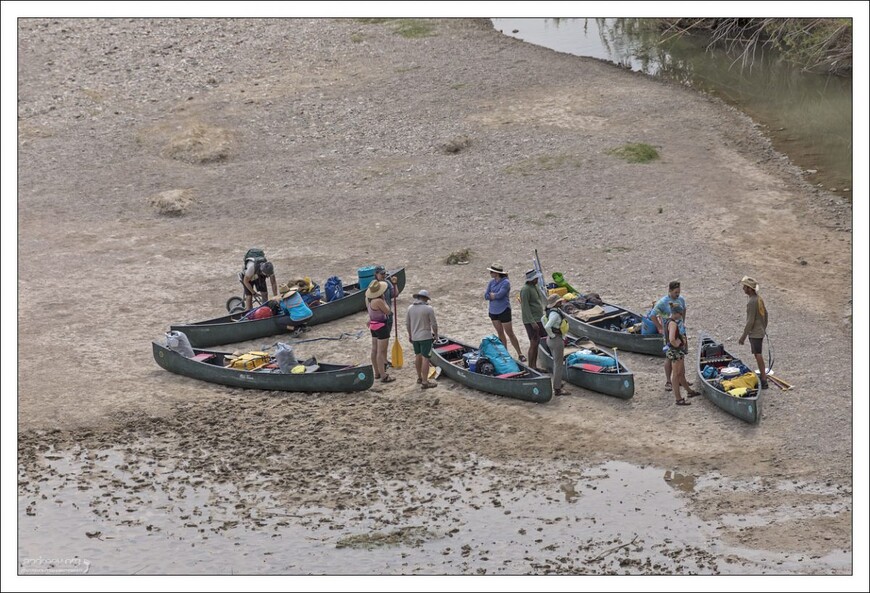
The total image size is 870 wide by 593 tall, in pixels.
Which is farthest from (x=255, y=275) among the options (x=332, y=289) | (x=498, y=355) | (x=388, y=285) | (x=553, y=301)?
(x=553, y=301)

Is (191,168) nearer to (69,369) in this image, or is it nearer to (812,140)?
(69,369)

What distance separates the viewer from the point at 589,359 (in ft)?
61.8

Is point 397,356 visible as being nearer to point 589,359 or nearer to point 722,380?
point 589,359

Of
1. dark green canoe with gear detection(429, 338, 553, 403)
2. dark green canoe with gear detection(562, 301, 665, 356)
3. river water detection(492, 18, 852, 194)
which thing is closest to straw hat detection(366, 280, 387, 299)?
dark green canoe with gear detection(429, 338, 553, 403)

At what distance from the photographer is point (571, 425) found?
1764 cm

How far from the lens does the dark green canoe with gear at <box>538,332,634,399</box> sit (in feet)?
59.6

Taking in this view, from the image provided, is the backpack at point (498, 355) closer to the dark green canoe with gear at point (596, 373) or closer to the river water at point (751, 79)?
the dark green canoe with gear at point (596, 373)

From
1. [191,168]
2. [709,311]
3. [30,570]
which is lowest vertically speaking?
[30,570]

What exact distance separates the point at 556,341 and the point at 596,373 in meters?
0.81

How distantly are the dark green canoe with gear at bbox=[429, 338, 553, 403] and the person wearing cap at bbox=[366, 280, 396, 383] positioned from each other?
0.81 meters

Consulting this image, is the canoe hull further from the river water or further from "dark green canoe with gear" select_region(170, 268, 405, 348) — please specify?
the river water

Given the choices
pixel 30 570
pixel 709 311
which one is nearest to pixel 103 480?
pixel 30 570

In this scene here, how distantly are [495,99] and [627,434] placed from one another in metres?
20.1

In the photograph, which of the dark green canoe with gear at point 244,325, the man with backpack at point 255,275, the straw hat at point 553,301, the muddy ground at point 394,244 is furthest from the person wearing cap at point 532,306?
the man with backpack at point 255,275
